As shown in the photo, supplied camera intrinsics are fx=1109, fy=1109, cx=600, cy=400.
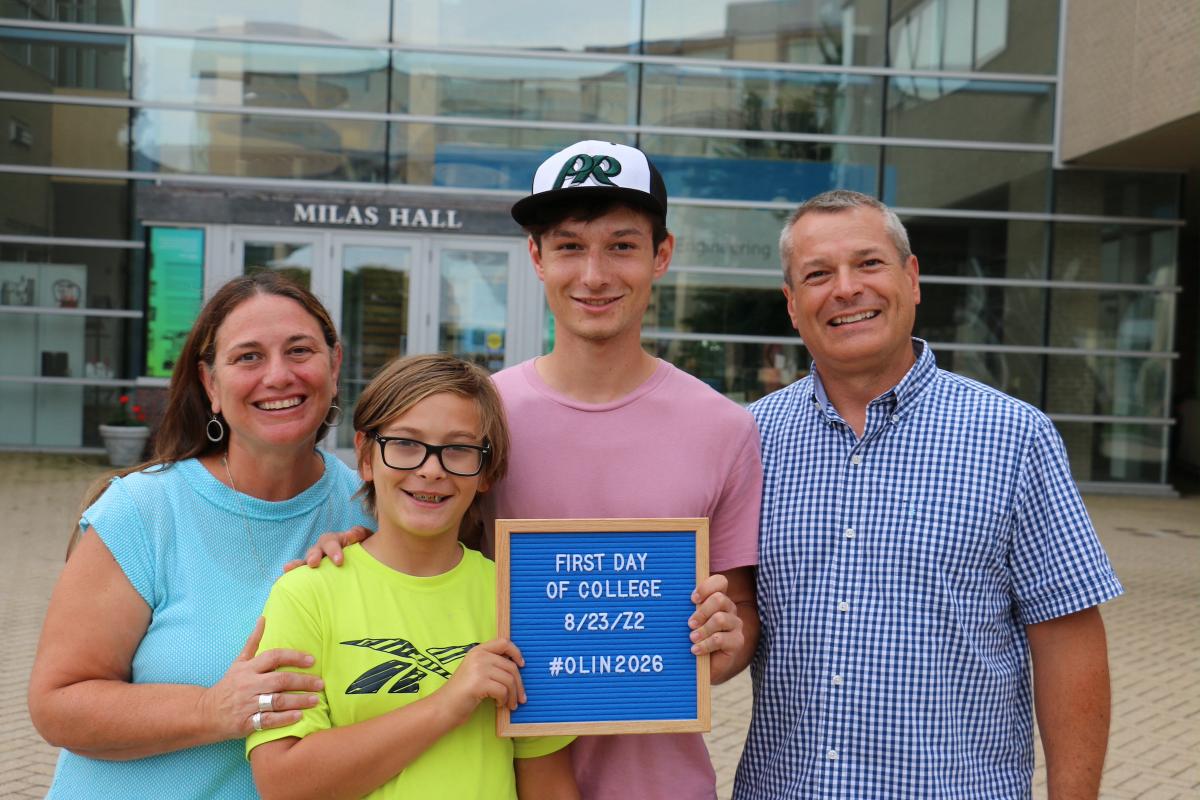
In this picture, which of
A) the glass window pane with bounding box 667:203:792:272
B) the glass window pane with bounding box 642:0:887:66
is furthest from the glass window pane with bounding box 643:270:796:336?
the glass window pane with bounding box 642:0:887:66

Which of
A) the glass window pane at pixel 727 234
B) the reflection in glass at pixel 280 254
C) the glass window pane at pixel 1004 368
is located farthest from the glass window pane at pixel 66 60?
the glass window pane at pixel 1004 368

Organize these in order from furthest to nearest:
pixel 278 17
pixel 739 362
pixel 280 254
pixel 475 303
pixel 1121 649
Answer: pixel 739 362 < pixel 278 17 < pixel 475 303 < pixel 280 254 < pixel 1121 649

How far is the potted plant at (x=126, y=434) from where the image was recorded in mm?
15758

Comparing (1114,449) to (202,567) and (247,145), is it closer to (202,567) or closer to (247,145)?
(247,145)

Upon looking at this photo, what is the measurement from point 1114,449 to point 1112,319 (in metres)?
2.13

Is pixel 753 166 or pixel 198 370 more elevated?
pixel 753 166

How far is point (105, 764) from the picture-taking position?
2305mm

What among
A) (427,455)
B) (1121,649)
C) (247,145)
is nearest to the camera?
(427,455)

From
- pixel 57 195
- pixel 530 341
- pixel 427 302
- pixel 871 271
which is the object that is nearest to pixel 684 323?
pixel 530 341

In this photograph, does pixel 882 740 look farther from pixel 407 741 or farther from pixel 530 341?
pixel 530 341

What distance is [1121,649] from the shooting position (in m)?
8.41

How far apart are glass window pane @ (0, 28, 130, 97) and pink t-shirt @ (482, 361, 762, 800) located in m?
17.1

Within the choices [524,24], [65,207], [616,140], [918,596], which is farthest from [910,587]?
[65,207]

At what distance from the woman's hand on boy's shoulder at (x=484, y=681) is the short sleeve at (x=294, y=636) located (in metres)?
0.24
